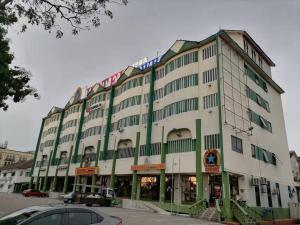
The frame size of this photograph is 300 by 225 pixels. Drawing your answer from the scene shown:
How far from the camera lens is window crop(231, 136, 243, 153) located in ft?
91.0

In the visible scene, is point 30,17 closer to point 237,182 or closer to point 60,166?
point 237,182

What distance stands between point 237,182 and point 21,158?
277ft

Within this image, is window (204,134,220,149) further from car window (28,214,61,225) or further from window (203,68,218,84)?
car window (28,214,61,225)

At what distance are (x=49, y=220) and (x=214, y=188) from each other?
78.5ft

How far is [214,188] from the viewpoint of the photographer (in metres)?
27.8

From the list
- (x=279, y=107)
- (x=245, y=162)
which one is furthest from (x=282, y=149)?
(x=245, y=162)

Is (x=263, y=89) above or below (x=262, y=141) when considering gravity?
above

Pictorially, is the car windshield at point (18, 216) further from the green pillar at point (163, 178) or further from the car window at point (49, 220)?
the green pillar at point (163, 178)

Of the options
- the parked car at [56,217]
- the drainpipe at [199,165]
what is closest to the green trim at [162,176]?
the drainpipe at [199,165]

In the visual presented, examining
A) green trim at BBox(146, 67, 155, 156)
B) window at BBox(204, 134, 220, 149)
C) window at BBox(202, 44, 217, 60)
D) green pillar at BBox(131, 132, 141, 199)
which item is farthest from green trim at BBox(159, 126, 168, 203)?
window at BBox(202, 44, 217, 60)

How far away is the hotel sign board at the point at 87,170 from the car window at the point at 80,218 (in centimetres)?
3537

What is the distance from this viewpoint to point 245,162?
93.9ft

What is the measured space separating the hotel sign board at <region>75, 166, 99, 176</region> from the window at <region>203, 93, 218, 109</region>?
21.0 metres

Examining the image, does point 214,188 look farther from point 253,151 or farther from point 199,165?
point 253,151
